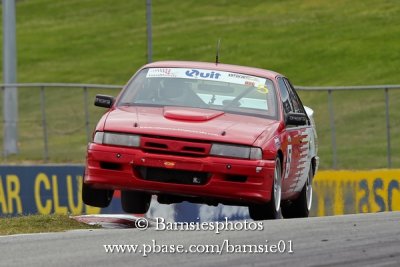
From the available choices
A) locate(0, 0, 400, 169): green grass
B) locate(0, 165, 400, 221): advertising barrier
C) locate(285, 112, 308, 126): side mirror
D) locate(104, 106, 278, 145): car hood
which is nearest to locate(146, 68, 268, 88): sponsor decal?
locate(285, 112, 308, 126): side mirror

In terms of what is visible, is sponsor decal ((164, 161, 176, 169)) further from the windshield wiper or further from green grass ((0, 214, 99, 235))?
the windshield wiper

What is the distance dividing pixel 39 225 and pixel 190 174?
4.93ft

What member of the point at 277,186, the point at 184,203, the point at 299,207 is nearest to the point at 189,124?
the point at 277,186

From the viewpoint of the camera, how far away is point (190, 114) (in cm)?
1304

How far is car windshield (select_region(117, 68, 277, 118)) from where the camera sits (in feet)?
44.8

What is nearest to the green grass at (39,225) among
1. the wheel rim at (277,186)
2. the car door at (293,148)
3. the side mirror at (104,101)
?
the side mirror at (104,101)

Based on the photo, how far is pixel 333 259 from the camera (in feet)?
30.9

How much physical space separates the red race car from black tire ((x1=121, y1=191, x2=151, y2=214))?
0.01m

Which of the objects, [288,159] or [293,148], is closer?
[288,159]

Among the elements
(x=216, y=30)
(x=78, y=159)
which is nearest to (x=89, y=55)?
(x=216, y=30)

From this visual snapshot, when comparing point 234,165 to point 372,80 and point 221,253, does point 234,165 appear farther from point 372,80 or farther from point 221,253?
point 372,80

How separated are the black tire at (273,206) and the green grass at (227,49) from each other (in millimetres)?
9072

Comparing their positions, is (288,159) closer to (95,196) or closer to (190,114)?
(190,114)

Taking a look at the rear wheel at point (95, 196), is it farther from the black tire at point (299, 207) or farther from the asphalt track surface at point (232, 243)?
the black tire at point (299, 207)
